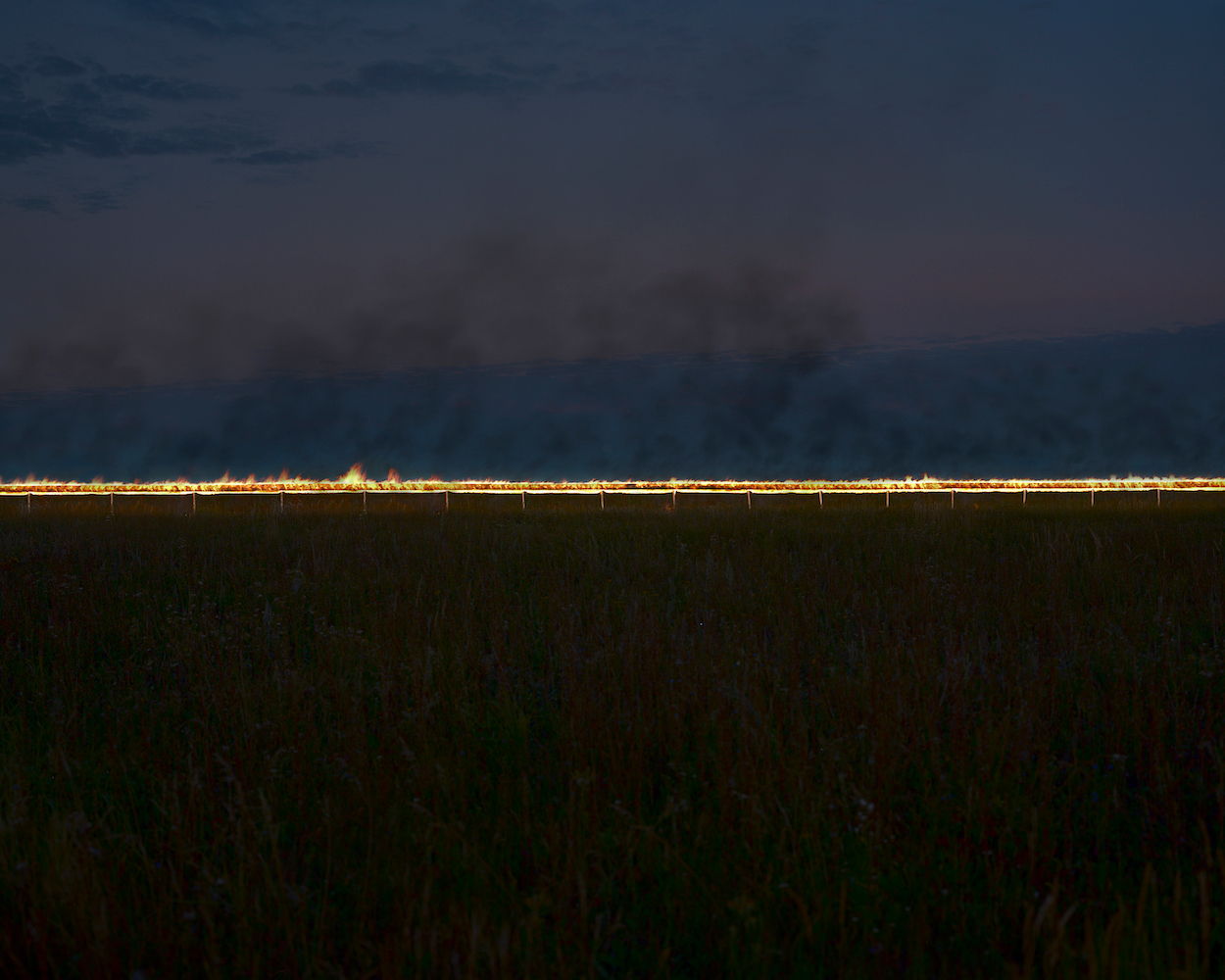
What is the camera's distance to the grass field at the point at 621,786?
3.23m

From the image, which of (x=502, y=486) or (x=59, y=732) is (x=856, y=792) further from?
(x=502, y=486)

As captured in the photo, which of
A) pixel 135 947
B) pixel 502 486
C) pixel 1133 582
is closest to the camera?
pixel 135 947

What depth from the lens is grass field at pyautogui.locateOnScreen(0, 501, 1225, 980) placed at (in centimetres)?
323

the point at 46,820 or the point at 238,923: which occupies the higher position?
the point at 46,820

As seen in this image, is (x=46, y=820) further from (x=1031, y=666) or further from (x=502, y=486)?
(x=502, y=486)

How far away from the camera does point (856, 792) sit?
13.3 ft

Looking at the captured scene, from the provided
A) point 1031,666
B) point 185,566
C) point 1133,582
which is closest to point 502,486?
point 185,566

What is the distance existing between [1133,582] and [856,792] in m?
8.34

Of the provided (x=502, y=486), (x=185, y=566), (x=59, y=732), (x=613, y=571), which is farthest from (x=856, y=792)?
(x=502, y=486)

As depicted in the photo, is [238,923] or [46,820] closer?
[238,923]

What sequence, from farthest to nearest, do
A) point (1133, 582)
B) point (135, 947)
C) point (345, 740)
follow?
point (1133, 582) → point (345, 740) → point (135, 947)

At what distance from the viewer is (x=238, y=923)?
11.0 ft

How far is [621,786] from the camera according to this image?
461 centimetres

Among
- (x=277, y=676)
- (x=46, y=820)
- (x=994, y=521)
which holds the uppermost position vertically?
(x=994, y=521)
